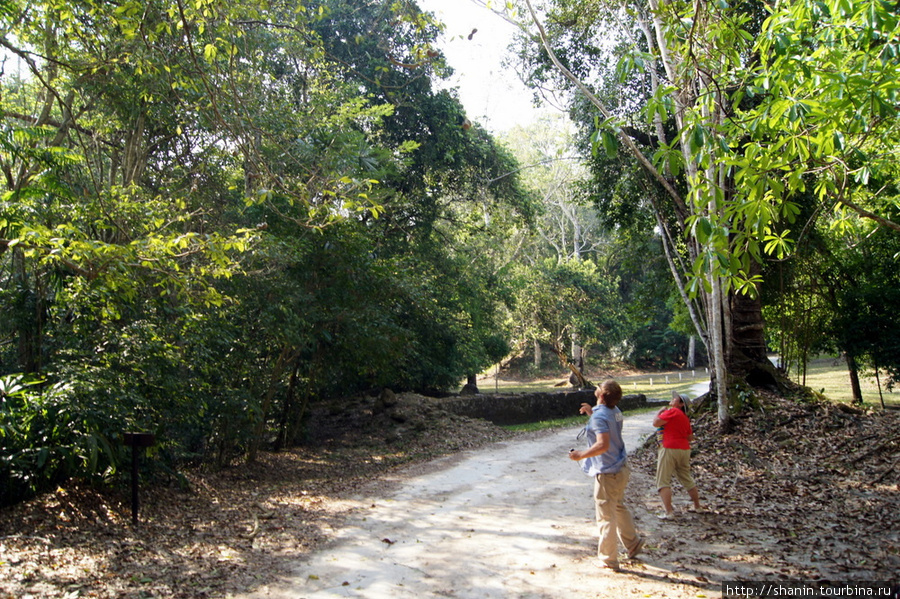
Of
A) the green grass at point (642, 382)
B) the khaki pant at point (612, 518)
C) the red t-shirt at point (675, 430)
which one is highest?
the red t-shirt at point (675, 430)

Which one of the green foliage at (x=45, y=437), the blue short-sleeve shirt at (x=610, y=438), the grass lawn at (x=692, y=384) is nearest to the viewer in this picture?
the blue short-sleeve shirt at (x=610, y=438)

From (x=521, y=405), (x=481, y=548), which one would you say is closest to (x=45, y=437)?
(x=481, y=548)

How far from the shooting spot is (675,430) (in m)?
7.29

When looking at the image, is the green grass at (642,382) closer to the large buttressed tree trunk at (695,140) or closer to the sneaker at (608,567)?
the large buttressed tree trunk at (695,140)

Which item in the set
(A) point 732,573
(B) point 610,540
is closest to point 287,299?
(B) point 610,540

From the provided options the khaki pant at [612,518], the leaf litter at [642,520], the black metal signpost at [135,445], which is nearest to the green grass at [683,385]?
the leaf litter at [642,520]

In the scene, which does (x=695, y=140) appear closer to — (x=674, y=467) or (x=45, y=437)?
(x=674, y=467)

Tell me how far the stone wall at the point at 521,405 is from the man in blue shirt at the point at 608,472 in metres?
12.7

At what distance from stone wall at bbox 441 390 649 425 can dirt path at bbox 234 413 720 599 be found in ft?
29.7

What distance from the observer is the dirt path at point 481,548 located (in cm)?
492

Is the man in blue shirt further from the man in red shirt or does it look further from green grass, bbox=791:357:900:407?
green grass, bbox=791:357:900:407

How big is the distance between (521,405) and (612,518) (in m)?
16.4

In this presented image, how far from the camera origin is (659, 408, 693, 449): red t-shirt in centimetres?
725

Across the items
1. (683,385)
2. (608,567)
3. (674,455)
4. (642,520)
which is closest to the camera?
(608,567)
